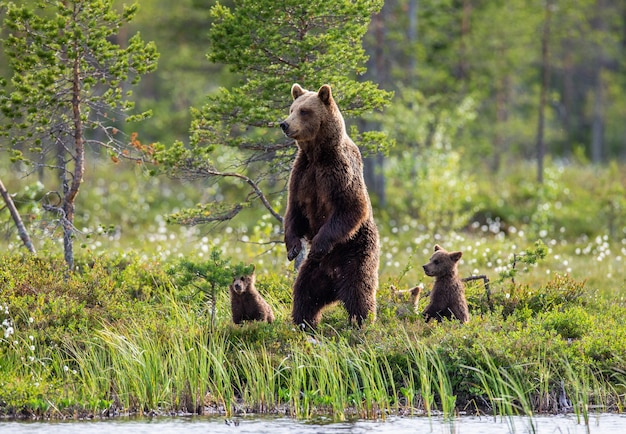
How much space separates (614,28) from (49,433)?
4625 cm

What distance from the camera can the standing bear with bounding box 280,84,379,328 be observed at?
948 cm

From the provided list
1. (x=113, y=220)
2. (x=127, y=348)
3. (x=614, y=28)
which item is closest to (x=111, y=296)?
(x=127, y=348)

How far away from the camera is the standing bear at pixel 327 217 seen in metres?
9.48

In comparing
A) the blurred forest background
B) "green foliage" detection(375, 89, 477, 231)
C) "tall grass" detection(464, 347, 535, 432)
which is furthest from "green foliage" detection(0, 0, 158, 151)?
"green foliage" detection(375, 89, 477, 231)

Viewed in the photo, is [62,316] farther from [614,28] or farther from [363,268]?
[614,28]

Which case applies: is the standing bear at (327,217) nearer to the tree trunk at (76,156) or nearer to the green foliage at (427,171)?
the tree trunk at (76,156)

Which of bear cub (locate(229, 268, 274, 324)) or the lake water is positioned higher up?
bear cub (locate(229, 268, 274, 324))

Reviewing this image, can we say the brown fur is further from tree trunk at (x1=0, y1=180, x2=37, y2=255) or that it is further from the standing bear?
tree trunk at (x1=0, y1=180, x2=37, y2=255)

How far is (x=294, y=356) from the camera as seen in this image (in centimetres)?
902

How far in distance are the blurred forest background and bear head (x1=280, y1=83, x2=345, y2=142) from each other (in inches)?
85.6

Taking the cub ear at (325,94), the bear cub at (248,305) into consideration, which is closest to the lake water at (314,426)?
the bear cub at (248,305)

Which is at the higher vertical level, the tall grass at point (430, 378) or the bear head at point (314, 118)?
the bear head at point (314, 118)

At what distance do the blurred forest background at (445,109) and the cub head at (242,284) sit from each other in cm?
240

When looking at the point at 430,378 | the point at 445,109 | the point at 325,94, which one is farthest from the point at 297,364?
the point at 445,109
